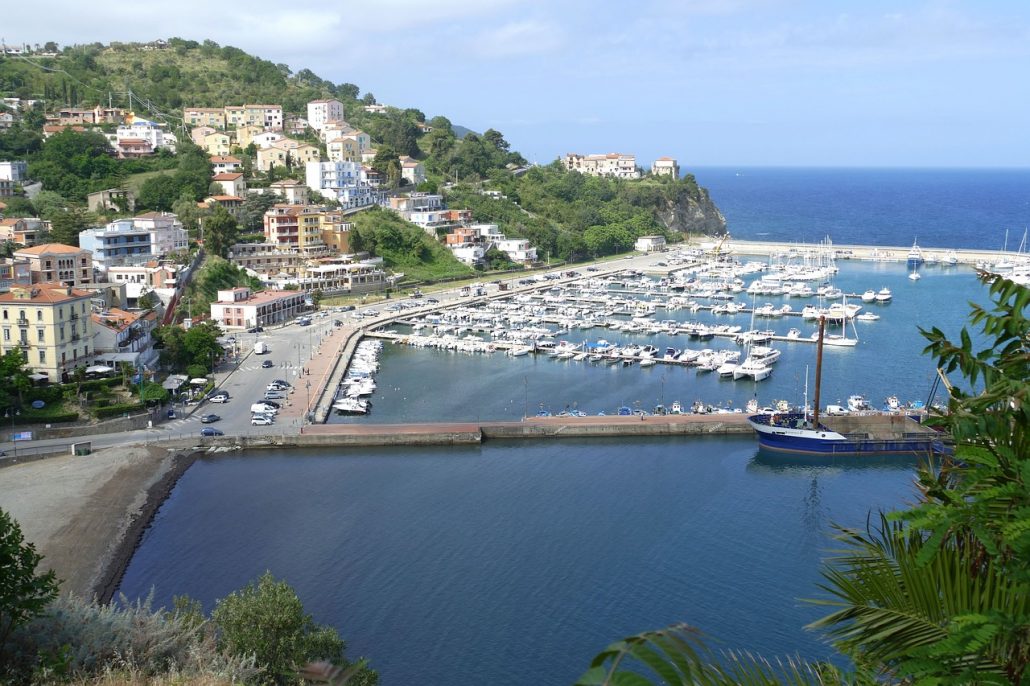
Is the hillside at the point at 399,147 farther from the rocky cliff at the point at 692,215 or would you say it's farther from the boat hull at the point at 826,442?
the boat hull at the point at 826,442

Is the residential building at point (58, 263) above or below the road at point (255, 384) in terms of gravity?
above

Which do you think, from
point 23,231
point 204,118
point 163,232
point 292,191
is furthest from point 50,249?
point 204,118

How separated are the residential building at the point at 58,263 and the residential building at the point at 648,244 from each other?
27.8 meters

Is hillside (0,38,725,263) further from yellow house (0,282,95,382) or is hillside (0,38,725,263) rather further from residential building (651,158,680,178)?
yellow house (0,282,95,382)

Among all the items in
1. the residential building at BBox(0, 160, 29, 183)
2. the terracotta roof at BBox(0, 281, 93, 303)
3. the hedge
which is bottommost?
the hedge

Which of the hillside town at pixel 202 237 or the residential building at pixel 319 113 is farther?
the residential building at pixel 319 113

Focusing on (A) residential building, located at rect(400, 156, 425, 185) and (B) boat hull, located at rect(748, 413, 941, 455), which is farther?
(A) residential building, located at rect(400, 156, 425, 185)

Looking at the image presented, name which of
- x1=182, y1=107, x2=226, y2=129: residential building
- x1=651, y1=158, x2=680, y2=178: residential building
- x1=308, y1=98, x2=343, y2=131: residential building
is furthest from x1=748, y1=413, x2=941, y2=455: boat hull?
x1=651, y1=158, x2=680, y2=178: residential building

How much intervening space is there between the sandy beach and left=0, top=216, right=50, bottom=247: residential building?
43.0 feet

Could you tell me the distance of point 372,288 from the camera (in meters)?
31.0

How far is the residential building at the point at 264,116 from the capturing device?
4350cm

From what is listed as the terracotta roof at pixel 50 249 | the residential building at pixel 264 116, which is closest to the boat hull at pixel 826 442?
the terracotta roof at pixel 50 249

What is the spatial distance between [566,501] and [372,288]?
18605mm

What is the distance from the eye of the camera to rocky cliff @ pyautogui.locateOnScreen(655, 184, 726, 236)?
51625 millimetres
